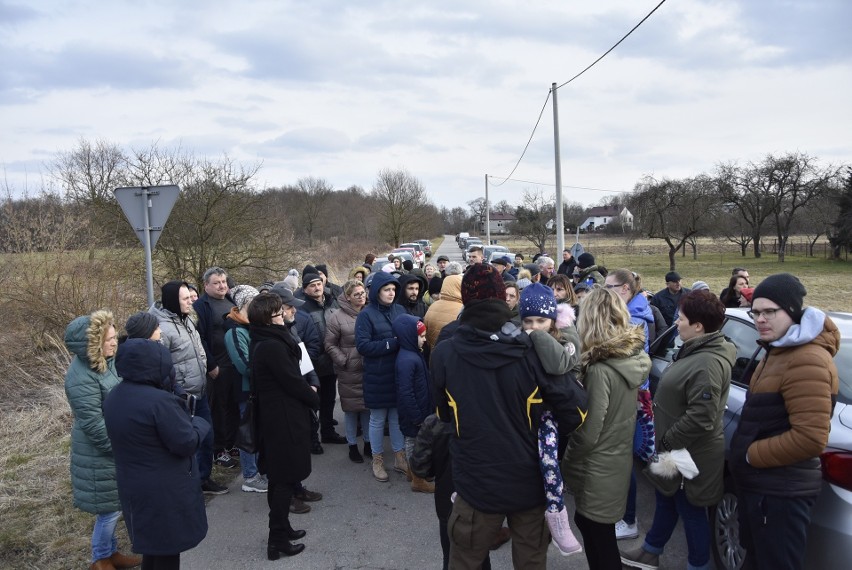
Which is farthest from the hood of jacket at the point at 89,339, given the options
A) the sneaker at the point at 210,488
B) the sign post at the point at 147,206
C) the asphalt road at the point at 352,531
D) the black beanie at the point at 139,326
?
the sign post at the point at 147,206

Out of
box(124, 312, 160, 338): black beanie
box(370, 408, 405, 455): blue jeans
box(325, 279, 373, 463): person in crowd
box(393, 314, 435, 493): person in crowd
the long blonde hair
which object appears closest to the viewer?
the long blonde hair

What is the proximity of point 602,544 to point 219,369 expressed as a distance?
340 cm

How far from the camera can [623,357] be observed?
117 inches

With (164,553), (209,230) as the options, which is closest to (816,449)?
(164,553)

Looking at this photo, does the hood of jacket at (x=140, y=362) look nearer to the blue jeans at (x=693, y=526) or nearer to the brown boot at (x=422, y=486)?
the brown boot at (x=422, y=486)

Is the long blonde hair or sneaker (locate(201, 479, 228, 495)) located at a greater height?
the long blonde hair

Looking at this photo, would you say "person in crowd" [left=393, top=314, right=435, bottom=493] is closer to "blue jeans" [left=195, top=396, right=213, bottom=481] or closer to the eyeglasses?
"blue jeans" [left=195, top=396, right=213, bottom=481]

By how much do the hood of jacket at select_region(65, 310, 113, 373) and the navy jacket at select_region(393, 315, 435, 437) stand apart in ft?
7.15

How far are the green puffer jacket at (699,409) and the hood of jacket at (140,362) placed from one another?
2.76m

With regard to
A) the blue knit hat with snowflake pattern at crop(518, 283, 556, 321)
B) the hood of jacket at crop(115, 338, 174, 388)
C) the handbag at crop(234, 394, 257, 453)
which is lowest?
the handbag at crop(234, 394, 257, 453)

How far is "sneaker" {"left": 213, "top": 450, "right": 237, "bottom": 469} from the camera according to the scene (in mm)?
5633

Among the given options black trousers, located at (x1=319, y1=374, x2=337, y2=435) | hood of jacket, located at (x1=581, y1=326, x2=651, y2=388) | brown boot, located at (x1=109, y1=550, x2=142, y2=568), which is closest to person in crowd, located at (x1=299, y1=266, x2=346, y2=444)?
black trousers, located at (x1=319, y1=374, x2=337, y2=435)

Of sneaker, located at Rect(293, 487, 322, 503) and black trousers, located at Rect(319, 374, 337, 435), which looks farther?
black trousers, located at Rect(319, 374, 337, 435)

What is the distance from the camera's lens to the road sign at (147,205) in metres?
5.99
